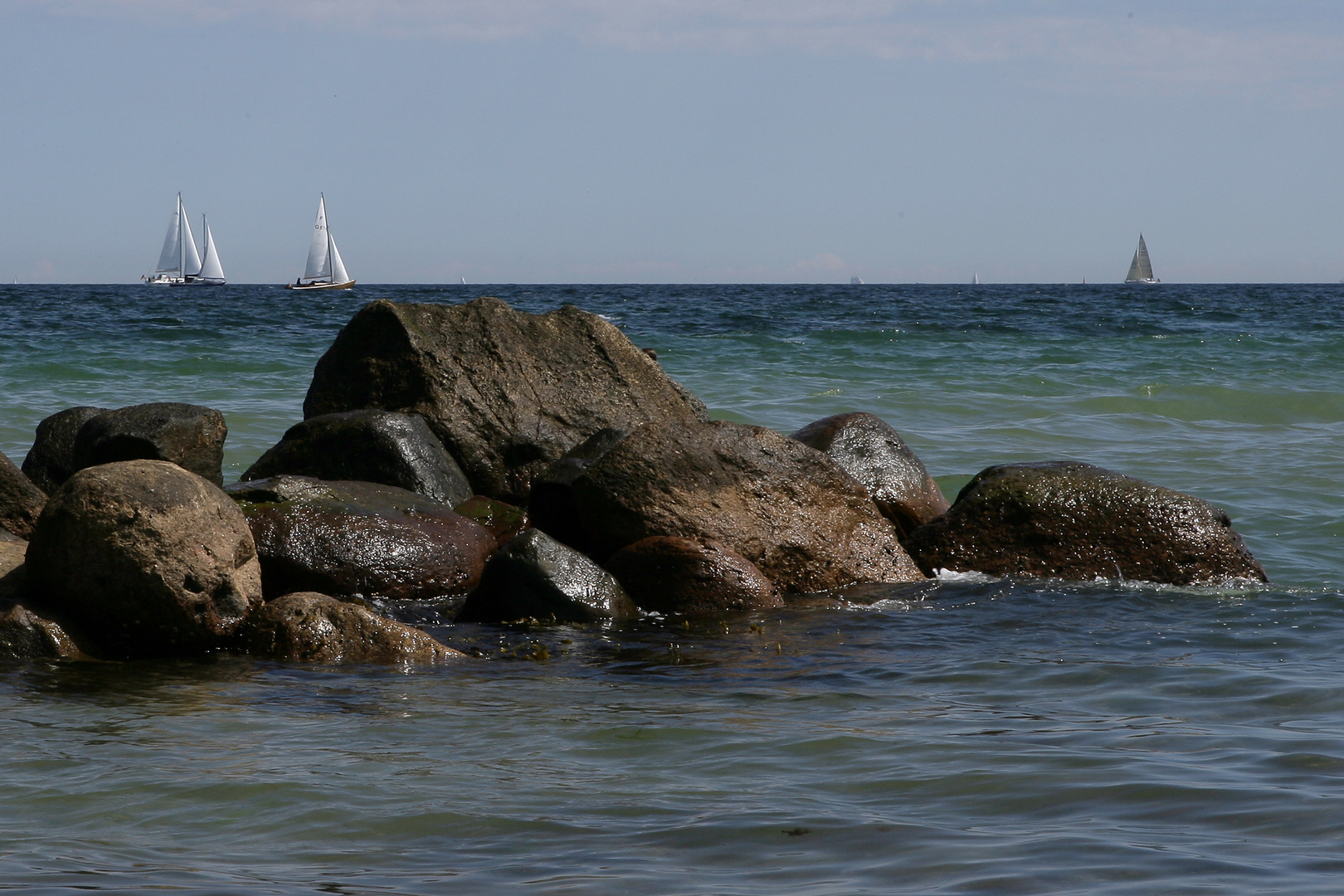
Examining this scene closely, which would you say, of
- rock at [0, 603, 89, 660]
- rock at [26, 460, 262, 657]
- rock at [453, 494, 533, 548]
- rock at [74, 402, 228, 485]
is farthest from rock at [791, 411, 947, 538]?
rock at [0, 603, 89, 660]

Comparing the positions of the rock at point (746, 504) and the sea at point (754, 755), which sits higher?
the rock at point (746, 504)

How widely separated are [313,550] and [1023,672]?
3356 mm

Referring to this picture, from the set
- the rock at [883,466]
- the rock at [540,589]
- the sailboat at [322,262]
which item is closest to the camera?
the rock at [540,589]

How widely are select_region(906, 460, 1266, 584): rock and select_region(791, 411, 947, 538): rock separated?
1.50 feet

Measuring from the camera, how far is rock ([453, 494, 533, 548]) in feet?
24.4

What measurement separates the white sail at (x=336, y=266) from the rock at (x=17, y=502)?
6745 centimetres

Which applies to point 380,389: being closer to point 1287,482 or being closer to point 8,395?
point 1287,482

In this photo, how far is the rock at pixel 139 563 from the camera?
5.38 meters

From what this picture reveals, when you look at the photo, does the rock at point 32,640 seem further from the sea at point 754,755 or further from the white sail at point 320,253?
the white sail at point 320,253

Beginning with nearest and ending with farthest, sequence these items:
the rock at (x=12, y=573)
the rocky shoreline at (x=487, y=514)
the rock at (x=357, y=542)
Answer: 1. the rocky shoreline at (x=487, y=514)
2. the rock at (x=12, y=573)
3. the rock at (x=357, y=542)

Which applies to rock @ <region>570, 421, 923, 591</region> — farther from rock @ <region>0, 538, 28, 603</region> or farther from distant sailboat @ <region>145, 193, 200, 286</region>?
distant sailboat @ <region>145, 193, 200, 286</region>

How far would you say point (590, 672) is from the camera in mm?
5266

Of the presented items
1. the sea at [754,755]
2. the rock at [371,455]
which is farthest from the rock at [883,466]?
the rock at [371,455]

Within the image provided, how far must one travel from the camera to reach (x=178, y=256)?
78.9m
